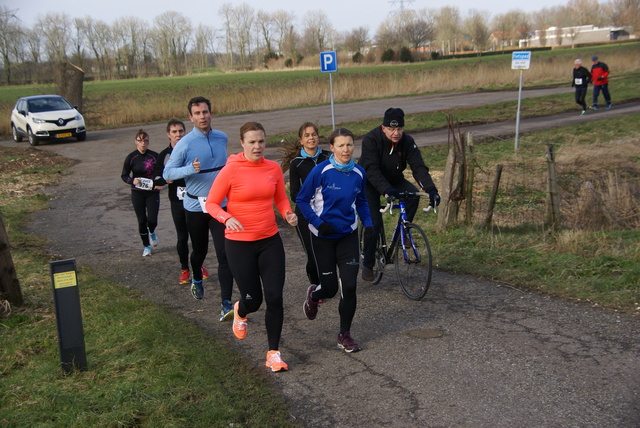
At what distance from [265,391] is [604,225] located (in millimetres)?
8089

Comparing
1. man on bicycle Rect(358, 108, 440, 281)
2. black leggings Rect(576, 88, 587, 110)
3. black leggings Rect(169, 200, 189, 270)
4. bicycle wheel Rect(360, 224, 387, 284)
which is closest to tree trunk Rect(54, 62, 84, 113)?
black leggings Rect(576, 88, 587, 110)

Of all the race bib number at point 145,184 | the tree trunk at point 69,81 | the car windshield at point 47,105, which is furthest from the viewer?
the tree trunk at point 69,81

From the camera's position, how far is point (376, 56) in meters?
92.9

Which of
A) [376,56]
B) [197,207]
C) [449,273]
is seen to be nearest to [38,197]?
[197,207]

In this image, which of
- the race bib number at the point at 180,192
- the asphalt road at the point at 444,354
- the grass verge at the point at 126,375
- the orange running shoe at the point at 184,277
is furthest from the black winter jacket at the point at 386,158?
the orange running shoe at the point at 184,277

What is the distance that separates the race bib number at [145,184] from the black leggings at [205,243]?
1840 mm

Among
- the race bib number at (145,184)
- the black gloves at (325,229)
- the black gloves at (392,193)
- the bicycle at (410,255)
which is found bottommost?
the bicycle at (410,255)

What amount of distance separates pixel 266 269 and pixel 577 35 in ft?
489

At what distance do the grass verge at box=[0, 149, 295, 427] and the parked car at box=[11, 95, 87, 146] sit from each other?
18657 mm

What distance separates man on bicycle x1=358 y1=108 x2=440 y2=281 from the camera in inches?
263

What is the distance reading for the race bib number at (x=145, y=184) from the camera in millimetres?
8453

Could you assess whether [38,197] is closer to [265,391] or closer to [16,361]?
[16,361]

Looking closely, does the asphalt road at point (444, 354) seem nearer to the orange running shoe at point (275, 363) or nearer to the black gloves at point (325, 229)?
the orange running shoe at point (275, 363)

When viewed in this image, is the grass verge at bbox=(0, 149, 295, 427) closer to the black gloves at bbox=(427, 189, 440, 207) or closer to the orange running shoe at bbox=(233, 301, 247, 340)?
the orange running shoe at bbox=(233, 301, 247, 340)
